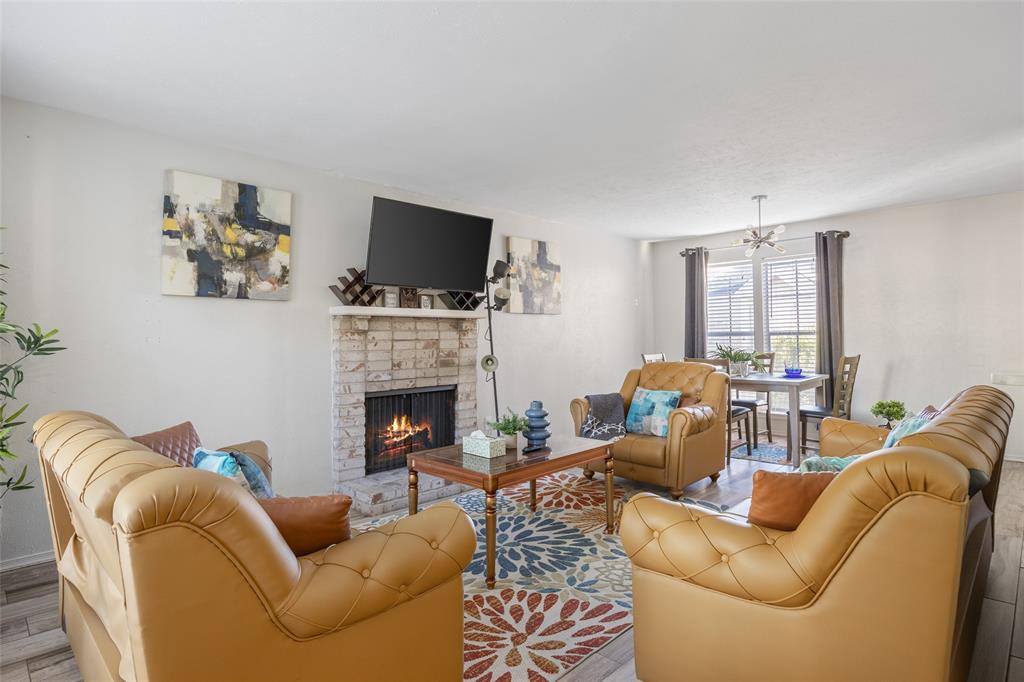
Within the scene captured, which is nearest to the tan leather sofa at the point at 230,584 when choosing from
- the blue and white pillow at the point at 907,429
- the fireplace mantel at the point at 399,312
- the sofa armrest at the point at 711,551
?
the sofa armrest at the point at 711,551

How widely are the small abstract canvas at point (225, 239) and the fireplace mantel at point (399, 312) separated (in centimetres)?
42

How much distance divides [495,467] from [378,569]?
1.43 metres

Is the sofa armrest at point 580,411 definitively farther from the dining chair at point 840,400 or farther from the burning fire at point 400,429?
the dining chair at point 840,400

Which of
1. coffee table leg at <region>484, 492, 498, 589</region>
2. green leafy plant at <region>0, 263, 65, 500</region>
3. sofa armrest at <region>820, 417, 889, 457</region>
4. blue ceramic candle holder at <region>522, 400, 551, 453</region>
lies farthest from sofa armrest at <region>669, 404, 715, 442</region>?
green leafy plant at <region>0, 263, 65, 500</region>

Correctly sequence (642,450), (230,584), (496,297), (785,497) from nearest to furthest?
1. (230,584)
2. (785,497)
3. (642,450)
4. (496,297)

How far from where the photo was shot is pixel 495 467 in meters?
2.83

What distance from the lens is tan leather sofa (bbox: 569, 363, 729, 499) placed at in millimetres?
3887

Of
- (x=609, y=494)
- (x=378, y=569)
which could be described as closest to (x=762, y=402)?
(x=609, y=494)

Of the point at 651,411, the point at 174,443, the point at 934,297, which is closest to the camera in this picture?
the point at 174,443

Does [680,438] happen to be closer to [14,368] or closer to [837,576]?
[837,576]

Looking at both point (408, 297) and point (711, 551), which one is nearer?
point (711, 551)

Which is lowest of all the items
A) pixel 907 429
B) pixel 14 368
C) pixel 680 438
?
pixel 680 438

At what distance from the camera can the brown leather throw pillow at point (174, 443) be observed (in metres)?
2.38

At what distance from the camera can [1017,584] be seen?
2.59 meters
